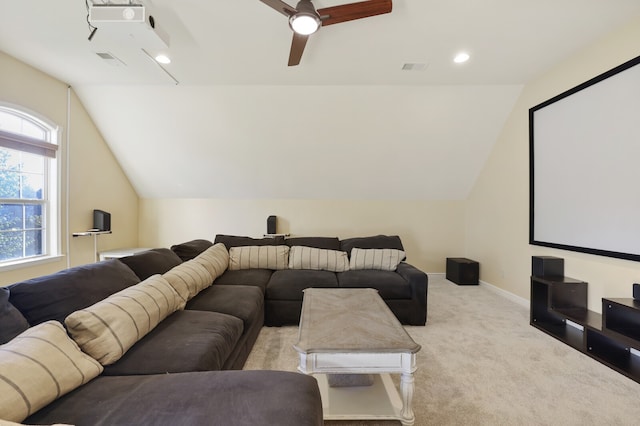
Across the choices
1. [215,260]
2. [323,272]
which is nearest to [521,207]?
[323,272]

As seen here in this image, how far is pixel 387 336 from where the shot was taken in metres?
1.65

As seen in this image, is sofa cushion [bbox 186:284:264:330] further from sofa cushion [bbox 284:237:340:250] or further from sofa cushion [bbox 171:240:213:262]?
sofa cushion [bbox 284:237:340:250]

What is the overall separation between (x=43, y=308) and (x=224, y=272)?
6.41ft

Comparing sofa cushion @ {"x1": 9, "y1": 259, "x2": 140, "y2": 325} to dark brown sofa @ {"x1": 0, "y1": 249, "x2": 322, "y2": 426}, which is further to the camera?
sofa cushion @ {"x1": 9, "y1": 259, "x2": 140, "y2": 325}

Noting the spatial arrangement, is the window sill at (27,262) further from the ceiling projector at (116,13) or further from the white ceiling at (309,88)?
the ceiling projector at (116,13)

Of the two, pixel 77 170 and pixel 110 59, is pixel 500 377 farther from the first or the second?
pixel 77 170

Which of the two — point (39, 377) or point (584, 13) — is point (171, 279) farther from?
point (584, 13)

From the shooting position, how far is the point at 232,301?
7.76 feet

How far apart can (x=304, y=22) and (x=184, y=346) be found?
2.21m

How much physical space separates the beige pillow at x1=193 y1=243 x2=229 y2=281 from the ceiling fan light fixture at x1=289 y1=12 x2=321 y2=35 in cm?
220

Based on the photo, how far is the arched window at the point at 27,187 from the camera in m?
3.17

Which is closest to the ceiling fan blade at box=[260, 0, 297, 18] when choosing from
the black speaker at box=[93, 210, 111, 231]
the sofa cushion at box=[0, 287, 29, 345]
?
the sofa cushion at box=[0, 287, 29, 345]

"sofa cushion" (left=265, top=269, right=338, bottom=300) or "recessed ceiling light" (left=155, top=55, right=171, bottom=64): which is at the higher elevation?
"recessed ceiling light" (left=155, top=55, right=171, bottom=64)

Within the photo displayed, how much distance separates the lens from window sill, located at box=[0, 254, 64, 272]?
3.04 m
